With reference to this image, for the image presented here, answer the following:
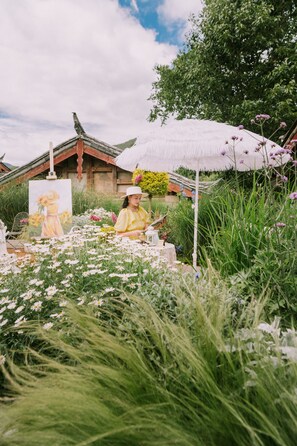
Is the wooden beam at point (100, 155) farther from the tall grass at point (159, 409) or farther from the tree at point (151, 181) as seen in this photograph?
the tall grass at point (159, 409)

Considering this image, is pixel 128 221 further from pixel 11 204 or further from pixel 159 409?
pixel 11 204

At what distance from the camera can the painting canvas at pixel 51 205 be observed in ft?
24.7

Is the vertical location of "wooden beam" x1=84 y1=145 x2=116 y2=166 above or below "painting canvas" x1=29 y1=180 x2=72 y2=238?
above

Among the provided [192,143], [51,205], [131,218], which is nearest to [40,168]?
[51,205]

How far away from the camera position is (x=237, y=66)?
646 inches

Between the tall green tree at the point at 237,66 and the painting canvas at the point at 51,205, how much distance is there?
10.00 m

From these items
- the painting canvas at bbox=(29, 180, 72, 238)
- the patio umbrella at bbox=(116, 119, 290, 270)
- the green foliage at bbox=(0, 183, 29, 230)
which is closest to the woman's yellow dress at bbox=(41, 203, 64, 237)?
the painting canvas at bbox=(29, 180, 72, 238)

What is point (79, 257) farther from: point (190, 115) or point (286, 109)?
point (190, 115)

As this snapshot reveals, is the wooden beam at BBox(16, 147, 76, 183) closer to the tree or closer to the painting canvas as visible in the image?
the tree

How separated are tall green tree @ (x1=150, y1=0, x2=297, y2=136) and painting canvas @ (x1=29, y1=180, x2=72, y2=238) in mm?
9996

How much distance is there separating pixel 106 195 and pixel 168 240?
14.3 ft

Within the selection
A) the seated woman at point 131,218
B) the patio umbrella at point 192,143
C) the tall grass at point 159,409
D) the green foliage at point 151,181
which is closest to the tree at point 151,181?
the green foliage at point 151,181

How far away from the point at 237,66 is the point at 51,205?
13181 mm

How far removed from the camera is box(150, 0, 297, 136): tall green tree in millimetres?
14594
